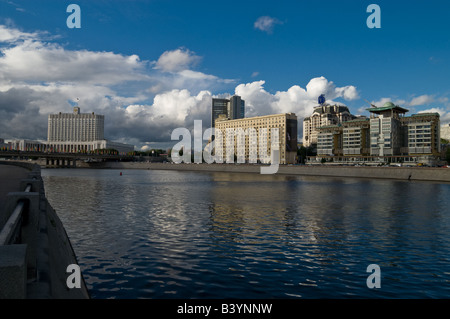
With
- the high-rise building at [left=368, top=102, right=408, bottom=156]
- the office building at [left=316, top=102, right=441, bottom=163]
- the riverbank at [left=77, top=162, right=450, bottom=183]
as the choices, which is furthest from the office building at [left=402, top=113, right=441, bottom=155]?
the riverbank at [left=77, top=162, right=450, bottom=183]

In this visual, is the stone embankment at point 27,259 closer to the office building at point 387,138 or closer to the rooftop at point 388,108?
the office building at point 387,138

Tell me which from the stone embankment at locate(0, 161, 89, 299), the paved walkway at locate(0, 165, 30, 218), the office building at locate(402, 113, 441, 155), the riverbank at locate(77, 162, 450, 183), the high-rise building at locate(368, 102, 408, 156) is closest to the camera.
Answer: the stone embankment at locate(0, 161, 89, 299)

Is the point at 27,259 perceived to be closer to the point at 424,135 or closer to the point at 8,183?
the point at 8,183

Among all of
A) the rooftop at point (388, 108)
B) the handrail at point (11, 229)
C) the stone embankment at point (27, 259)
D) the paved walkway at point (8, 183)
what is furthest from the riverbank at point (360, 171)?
the handrail at point (11, 229)

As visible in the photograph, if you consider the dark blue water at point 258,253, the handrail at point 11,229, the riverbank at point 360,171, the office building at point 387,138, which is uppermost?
the office building at point 387,138

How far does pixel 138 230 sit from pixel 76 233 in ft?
12.8

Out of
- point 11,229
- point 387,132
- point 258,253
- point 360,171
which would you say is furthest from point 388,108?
point 11,229

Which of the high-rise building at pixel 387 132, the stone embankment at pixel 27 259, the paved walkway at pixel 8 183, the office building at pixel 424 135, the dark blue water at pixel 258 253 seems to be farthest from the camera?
the high-rise building at pixel 387 132

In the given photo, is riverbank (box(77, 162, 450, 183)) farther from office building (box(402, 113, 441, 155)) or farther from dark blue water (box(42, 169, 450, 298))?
dark blue water (box(42, 169, 450, 298))

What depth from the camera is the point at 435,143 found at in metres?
161

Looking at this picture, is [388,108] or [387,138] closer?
[387,138]
